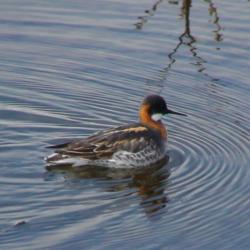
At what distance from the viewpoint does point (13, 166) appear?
15828 millimetres

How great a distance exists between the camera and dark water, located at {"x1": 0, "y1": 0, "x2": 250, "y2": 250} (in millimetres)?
14109

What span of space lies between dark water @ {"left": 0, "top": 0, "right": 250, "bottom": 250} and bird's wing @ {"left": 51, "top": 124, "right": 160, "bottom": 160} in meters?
0.32

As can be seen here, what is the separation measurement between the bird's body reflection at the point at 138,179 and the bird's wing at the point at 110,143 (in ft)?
0.81

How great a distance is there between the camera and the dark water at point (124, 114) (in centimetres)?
1411

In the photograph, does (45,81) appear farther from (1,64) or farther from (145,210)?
(145,210)

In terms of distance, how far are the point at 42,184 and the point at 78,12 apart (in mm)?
7048

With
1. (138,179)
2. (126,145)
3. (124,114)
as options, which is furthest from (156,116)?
(138,179)

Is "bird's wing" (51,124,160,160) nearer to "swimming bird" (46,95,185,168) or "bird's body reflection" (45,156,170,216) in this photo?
"swimming bird" (46,95,185,168)

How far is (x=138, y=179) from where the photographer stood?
641 inches

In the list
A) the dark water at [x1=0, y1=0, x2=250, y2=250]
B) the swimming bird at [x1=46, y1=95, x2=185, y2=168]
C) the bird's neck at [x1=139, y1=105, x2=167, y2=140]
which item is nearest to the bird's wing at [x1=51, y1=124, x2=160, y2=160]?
the swimming bird at [x1=46, y1=95, x2=185, y2=168]

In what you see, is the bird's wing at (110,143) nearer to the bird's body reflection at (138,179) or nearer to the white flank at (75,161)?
the white flank at (75,161)

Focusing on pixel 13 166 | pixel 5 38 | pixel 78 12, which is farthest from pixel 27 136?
pixel 78 12

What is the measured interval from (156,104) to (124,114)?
0.74m

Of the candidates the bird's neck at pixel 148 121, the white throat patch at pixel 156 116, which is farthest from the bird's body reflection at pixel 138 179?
the white throat patch at pixel 156 116
